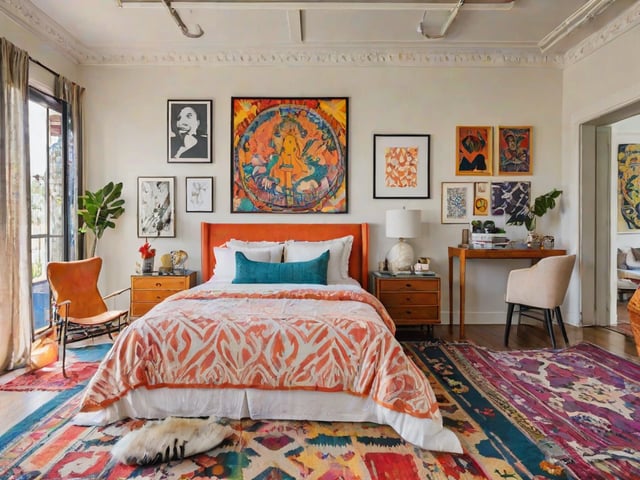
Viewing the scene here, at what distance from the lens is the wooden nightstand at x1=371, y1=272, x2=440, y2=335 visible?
408cm

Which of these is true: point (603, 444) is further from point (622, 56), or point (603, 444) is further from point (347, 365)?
point (622, 56)

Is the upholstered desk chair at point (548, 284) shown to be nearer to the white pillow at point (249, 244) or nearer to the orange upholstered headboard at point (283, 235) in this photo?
the orange upholstered headboard at point (283, 235)

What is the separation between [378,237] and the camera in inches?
183

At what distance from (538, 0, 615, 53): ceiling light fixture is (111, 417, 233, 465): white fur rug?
451 cm

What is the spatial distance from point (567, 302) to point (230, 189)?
13.6ft

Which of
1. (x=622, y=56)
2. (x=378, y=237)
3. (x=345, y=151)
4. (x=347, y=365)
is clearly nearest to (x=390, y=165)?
(x=345, y=151)

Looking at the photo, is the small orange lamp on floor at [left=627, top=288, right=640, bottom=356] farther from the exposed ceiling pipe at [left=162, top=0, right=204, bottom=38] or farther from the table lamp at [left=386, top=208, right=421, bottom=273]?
the exposed ceiling pipe at [left=162, top=0, right=204, bottom=38]

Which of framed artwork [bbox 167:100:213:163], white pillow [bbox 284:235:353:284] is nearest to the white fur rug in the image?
white pillow [bbox 284:235:353:284]

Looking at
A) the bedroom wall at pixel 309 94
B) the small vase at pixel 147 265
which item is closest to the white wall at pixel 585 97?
the bedroom wall at pixel 309 94

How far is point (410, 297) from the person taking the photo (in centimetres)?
409

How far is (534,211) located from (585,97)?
132 centimetres

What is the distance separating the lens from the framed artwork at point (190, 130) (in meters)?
4.54

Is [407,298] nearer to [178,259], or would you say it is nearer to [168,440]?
[178,259]

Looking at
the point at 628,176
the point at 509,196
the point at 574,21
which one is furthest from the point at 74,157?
the point at 628,176
